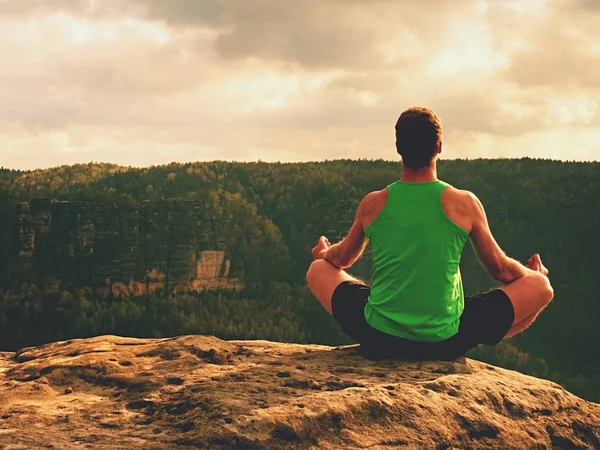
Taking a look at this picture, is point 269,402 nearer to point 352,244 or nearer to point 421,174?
point 352,244

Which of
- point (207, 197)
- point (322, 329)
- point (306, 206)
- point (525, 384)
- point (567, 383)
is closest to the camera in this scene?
point (525, 384)

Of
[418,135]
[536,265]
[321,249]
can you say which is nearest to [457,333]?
[536,265]

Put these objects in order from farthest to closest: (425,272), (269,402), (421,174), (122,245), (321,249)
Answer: (122,245)
(321,249)
(421,174)
(425,272)
(269,402)

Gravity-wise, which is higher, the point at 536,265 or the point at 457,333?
the point at 536,265

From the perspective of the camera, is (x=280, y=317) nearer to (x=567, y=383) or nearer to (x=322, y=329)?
(x=322, y=329)

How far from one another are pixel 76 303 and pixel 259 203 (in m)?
32.9

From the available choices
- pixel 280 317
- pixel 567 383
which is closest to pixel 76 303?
pixel 280 317

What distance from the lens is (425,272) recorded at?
6.20 m

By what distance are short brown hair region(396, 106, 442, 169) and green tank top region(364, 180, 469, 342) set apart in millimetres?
196

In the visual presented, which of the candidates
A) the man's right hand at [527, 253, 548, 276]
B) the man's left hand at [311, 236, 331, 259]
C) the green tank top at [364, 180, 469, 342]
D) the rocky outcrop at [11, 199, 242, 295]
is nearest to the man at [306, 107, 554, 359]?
the green tank top at [364, 180, 469, 342]

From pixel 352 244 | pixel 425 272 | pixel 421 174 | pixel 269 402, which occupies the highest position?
pixel 421 174

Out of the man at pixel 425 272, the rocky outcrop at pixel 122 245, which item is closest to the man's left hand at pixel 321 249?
the man at pixel 425 272

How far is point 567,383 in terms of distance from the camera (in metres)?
78.1

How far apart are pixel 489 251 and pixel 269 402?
7.15 feet
